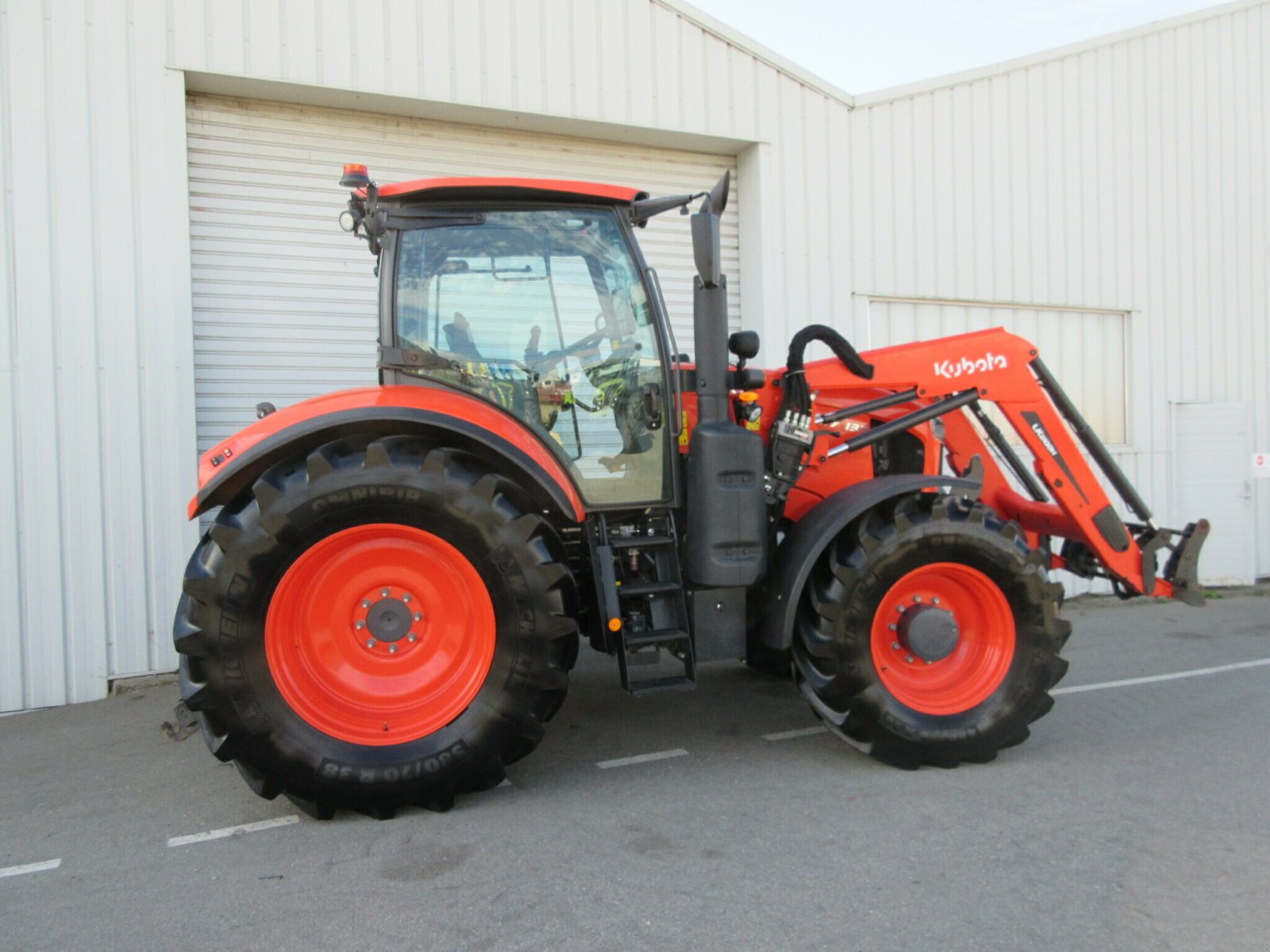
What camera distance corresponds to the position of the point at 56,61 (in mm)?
5141

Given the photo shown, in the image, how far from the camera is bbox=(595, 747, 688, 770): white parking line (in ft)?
12.6

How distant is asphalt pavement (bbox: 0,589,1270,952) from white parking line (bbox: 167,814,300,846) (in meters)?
0.02

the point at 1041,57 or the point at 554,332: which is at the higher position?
the point at 1041,57

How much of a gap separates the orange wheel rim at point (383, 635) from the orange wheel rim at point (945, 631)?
174 centimetres

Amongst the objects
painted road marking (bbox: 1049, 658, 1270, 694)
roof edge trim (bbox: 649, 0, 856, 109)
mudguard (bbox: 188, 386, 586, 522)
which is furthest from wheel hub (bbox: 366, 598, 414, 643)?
roof edge trim (bbox: 649, 0, 856, 109)

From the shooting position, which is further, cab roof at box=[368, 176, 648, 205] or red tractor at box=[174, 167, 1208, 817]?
cab roof at box=[368, 176, 648, 205]

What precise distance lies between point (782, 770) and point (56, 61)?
5.65m

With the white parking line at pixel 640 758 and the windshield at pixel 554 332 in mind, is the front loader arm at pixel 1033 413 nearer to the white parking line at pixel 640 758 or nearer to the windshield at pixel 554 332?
the windshield at pixel 554 332

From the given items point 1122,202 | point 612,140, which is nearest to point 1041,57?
point 1122,202

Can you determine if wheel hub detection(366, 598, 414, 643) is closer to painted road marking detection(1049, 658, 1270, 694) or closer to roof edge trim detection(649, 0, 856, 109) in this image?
painted road marking detection(1049, 658, 1270, 694)

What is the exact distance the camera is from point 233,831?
322 centimetres

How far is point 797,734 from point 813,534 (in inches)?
44.0

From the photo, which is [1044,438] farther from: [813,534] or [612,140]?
[612,140]

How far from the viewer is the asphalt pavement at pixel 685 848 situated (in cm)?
252
